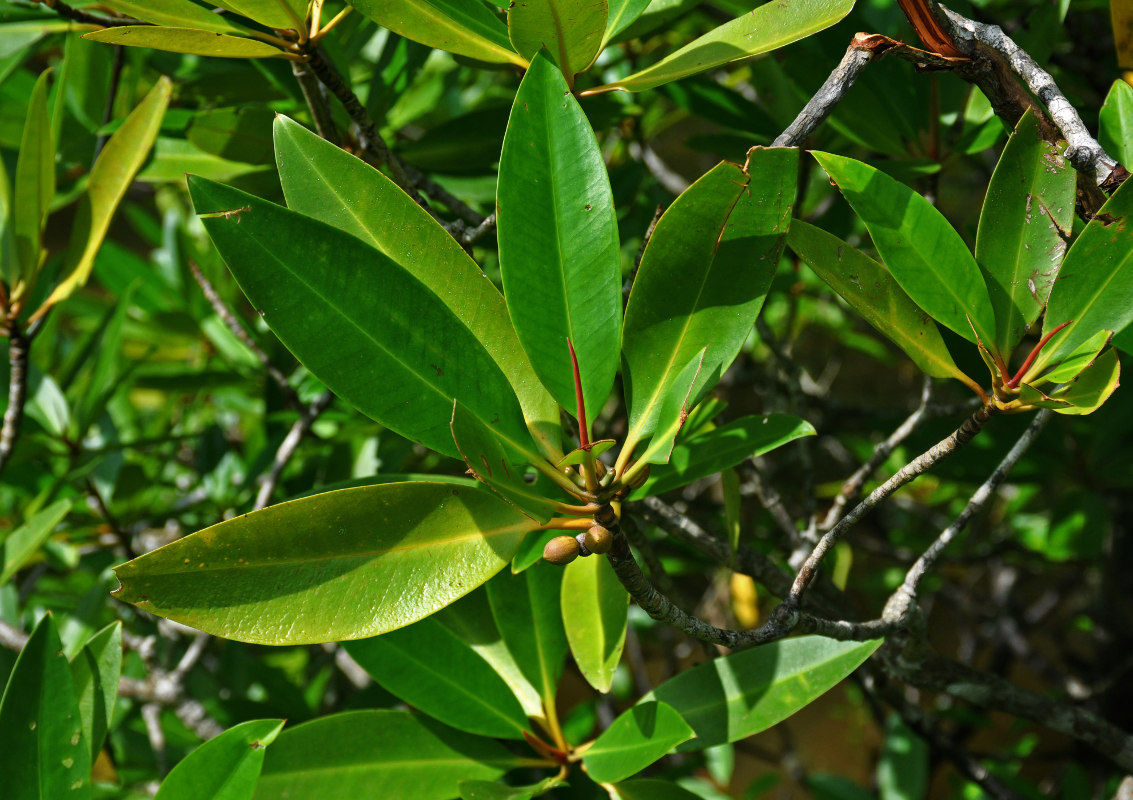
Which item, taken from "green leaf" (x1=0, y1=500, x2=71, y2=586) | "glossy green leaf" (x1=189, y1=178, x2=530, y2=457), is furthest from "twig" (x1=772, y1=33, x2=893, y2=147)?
"green leaf" (x1=0, y1=500, x2=71, y2=586)

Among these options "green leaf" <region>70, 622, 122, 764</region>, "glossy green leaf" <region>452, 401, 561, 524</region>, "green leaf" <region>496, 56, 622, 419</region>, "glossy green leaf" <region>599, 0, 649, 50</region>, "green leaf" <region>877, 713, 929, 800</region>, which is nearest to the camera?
"glossy green leaf" <region>452, 401, 561, 524</region>

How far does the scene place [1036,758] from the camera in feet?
6.31

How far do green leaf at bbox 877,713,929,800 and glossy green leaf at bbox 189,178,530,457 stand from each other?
1.03 m

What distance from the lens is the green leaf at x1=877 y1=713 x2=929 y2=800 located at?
1.29m

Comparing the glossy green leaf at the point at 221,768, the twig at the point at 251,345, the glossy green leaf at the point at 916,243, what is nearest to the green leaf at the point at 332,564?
the glossy green leaf at the point at 221,768

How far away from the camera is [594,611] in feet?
2.47

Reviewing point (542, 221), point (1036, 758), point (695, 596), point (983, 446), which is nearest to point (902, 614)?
point (542, 221)

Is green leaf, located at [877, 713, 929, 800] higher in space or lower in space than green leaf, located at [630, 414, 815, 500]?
lower

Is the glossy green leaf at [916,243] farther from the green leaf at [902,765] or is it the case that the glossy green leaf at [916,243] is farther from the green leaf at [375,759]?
the green leaf at [902,765]

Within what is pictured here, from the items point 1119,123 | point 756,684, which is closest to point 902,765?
point 756,684

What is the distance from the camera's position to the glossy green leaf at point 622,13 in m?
0.66

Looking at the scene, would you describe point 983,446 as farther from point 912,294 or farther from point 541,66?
point 541,66

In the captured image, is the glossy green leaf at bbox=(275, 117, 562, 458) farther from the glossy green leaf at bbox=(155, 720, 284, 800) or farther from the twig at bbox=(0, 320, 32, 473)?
the twig at bbox=(0, 320, 32, 473)

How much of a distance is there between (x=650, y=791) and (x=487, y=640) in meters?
0.20
